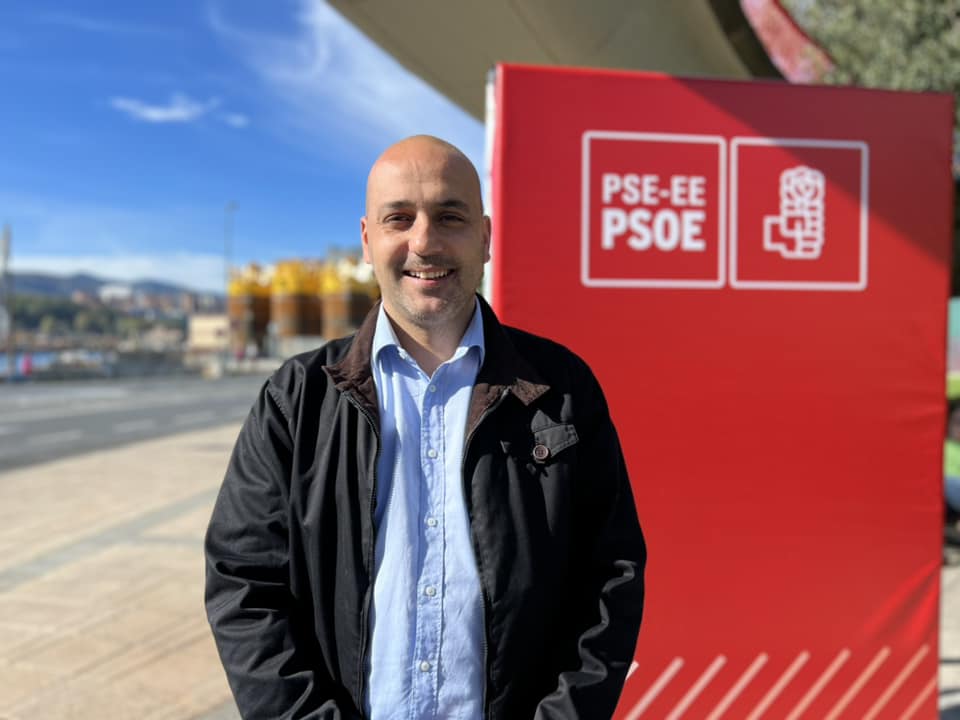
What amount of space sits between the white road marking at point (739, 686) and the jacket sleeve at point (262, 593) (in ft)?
5.40

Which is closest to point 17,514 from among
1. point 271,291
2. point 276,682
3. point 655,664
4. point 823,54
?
point 655,664

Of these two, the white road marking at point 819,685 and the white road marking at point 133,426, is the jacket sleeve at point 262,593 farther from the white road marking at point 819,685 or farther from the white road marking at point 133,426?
the white road marking at point 133,426

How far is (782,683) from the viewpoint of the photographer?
2709mm

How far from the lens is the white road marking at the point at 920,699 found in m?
2.75

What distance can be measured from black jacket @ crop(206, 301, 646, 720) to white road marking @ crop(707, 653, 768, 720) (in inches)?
54.4

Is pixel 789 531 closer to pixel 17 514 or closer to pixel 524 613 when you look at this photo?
pixel 524 613

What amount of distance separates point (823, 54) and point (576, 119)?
5.11 m

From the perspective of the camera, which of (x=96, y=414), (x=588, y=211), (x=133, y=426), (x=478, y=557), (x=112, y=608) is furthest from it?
(x=96, y=414)

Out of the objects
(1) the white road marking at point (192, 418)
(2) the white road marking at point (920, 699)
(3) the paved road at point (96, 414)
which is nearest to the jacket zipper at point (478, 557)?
(2) the white road marking at point (920, 699)

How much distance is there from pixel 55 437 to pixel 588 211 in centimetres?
1326

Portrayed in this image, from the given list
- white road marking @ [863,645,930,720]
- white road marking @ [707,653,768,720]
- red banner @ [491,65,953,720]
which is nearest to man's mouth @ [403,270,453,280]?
red banner @ [491,65,953,720]

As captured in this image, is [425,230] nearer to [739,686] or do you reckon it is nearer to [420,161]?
[420,161]

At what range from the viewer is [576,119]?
2.56 meters

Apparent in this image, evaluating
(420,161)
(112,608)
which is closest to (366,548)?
(420,161)
